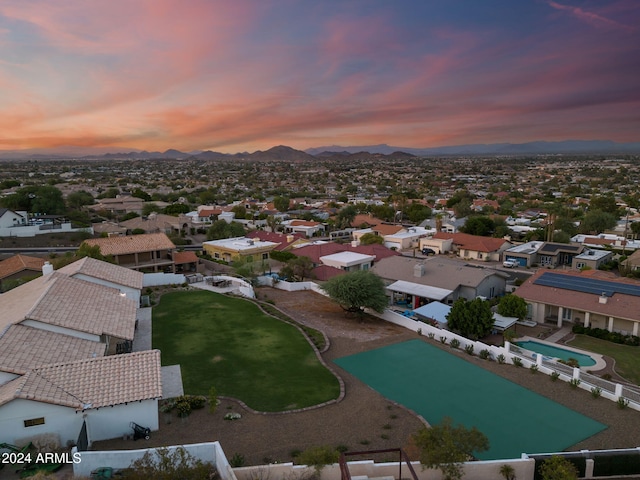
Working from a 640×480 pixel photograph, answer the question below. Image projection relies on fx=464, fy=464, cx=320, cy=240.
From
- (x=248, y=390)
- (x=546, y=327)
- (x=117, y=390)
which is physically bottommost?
(x=546, y=327)

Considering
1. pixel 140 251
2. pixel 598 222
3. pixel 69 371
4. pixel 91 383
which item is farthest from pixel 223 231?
pixel 598 222

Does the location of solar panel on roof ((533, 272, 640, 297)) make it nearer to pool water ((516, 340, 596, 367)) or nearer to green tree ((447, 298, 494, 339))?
pool water ((516, 340, 596, 367))

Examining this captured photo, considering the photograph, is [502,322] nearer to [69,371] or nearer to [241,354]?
[241,354]

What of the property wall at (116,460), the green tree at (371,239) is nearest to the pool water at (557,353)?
the property wall at (116,460)

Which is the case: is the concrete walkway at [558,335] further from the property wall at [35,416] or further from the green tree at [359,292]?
the property wall at [35,416]

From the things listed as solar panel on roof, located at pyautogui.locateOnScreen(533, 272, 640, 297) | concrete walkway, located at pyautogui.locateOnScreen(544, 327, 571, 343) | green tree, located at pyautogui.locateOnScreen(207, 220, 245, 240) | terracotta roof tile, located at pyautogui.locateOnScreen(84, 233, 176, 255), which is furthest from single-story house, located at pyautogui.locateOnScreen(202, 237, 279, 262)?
concrete walkway, located at pyautogui.locateOnScreen(544, 327, 571, 343)

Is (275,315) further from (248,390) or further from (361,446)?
(361,446)

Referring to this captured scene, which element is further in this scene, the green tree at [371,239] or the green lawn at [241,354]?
the green tree at [371,239]

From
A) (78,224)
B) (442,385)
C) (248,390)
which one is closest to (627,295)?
(442,385)
